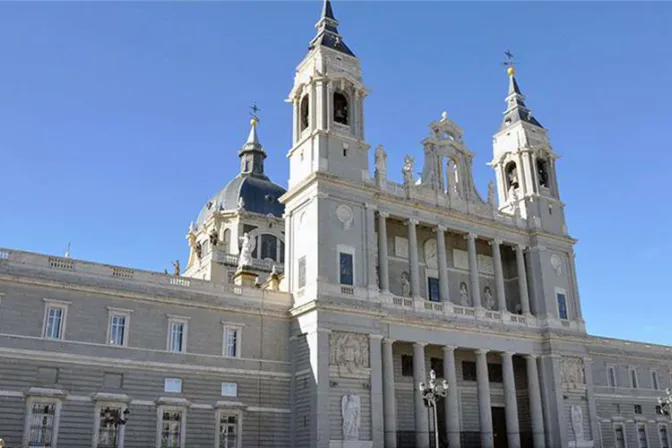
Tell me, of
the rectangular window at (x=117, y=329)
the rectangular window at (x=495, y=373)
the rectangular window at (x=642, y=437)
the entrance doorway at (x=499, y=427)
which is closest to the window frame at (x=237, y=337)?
the rectangular window at (x=117, y=329)

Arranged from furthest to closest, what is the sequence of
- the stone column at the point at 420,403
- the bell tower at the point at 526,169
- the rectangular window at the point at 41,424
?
1. the bell tower at the point at 526,169
2. the stone column at the point at 420,403
3. the rectangular window at the point at 41,424

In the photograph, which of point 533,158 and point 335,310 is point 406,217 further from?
point 533,158

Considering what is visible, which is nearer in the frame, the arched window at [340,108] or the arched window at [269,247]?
the arched window at [340,108]

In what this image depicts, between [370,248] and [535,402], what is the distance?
49.2 feet

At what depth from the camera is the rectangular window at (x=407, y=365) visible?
42219 millimetres

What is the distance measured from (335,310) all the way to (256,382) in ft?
18.3

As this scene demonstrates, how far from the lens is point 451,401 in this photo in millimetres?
40500

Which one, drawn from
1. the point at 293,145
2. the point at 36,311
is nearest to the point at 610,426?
the point at 293,145

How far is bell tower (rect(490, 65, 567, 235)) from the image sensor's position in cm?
5028

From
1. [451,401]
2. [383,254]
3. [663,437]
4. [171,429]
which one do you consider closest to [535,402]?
[451,401]

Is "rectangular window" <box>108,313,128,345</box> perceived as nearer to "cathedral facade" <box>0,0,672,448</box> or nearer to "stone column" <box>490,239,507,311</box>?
"cathedral facade" <box>0,0,672,448</box>

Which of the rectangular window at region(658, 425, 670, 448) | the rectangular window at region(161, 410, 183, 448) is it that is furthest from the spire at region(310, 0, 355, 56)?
the rectangular window at region(658, 425, 670, 448)

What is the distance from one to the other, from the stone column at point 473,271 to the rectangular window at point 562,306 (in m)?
6.10

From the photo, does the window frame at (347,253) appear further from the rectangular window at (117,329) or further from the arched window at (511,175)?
the arched window at (511,175)
